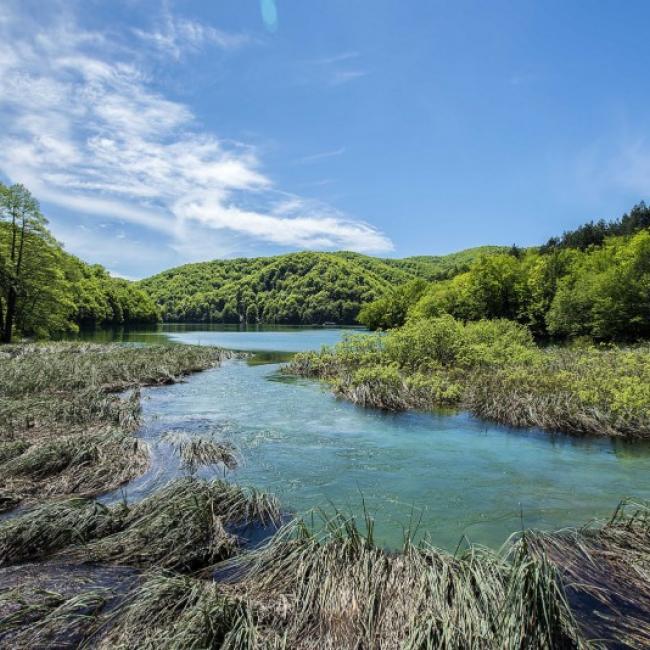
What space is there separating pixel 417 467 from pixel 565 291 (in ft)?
183

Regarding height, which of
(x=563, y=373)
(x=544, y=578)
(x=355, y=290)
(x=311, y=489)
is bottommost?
(x=311, y=489)

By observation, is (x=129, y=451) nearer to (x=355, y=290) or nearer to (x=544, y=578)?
(x=544, y=578)

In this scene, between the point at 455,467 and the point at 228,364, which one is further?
the point at 228,364

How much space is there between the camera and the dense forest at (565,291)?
50.0 meters

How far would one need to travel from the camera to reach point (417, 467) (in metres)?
12.9

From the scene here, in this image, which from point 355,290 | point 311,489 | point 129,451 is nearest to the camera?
point 311,489

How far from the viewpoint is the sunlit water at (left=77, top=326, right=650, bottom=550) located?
9812 mm

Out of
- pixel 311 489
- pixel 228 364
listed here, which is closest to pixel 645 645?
pixel 311 489

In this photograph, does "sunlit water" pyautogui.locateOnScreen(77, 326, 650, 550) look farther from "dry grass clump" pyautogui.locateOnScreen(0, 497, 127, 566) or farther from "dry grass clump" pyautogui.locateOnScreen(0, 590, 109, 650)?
"dry grass clump" pyautogui.locateOnScreen(0, 590, 109, 650)

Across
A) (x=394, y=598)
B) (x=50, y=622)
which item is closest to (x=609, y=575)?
(x=394, y=598)

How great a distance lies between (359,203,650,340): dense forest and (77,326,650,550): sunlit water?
36749 millimetres

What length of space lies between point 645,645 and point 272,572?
4890 millimetres

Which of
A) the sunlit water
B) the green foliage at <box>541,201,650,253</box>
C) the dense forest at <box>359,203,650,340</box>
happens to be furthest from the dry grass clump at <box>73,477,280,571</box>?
the green foliage at <box>541,201,650,253</box>

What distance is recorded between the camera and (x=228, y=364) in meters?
39.7
